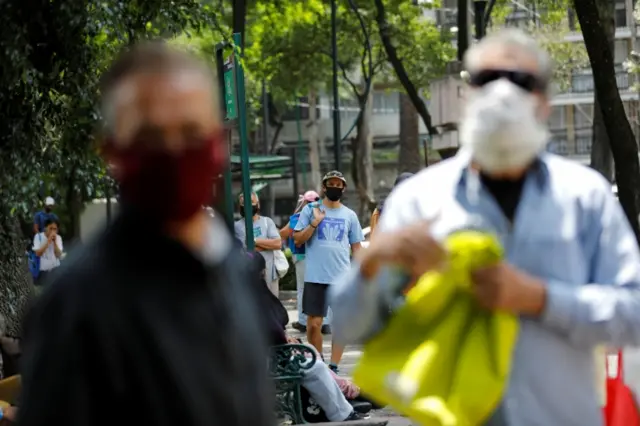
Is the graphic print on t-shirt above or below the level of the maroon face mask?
below

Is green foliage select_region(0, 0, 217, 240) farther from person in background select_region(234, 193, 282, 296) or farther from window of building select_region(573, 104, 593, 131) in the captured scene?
window of building select_region(573, 104, 593, 131)

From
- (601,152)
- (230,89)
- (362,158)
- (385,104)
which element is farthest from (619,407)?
(385,104)

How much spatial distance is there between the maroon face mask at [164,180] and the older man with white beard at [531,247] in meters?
0.77

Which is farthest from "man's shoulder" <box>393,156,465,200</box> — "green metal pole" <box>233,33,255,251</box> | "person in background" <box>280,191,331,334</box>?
"person in background" <box>280,191,331,334</box>

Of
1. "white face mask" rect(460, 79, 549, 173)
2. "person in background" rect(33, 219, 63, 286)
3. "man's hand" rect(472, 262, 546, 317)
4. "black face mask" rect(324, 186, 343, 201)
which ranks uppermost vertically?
"white face mask" rect(460, 79, 549, 173)

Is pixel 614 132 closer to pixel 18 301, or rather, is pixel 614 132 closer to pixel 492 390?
pixel 18 301

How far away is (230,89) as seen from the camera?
1038 centimetres

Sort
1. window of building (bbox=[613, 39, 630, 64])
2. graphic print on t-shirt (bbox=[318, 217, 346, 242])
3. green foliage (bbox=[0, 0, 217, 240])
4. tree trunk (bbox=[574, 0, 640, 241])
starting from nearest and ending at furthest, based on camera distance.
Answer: green foliage (bbox=[0, 0, 217, 240]) < graphic print on t-shirt (bbox=[318, 217, 346, 242]) < tree trunk (bbox=[574, 0, 640, 241]) < window of building (bbox=[613, 39, 630, 64])

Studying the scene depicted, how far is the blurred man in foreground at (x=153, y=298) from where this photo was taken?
2322 mm

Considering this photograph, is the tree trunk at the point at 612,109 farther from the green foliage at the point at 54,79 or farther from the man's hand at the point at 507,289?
the man's hand at the point at 507,289

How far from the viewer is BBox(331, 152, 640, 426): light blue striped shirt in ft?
10.7

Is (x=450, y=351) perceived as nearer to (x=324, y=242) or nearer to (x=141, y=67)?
(x=141, y=67)

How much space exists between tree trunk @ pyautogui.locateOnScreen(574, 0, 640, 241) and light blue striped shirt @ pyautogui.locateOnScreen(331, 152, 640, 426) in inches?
504

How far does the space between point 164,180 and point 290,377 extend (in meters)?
6.74
